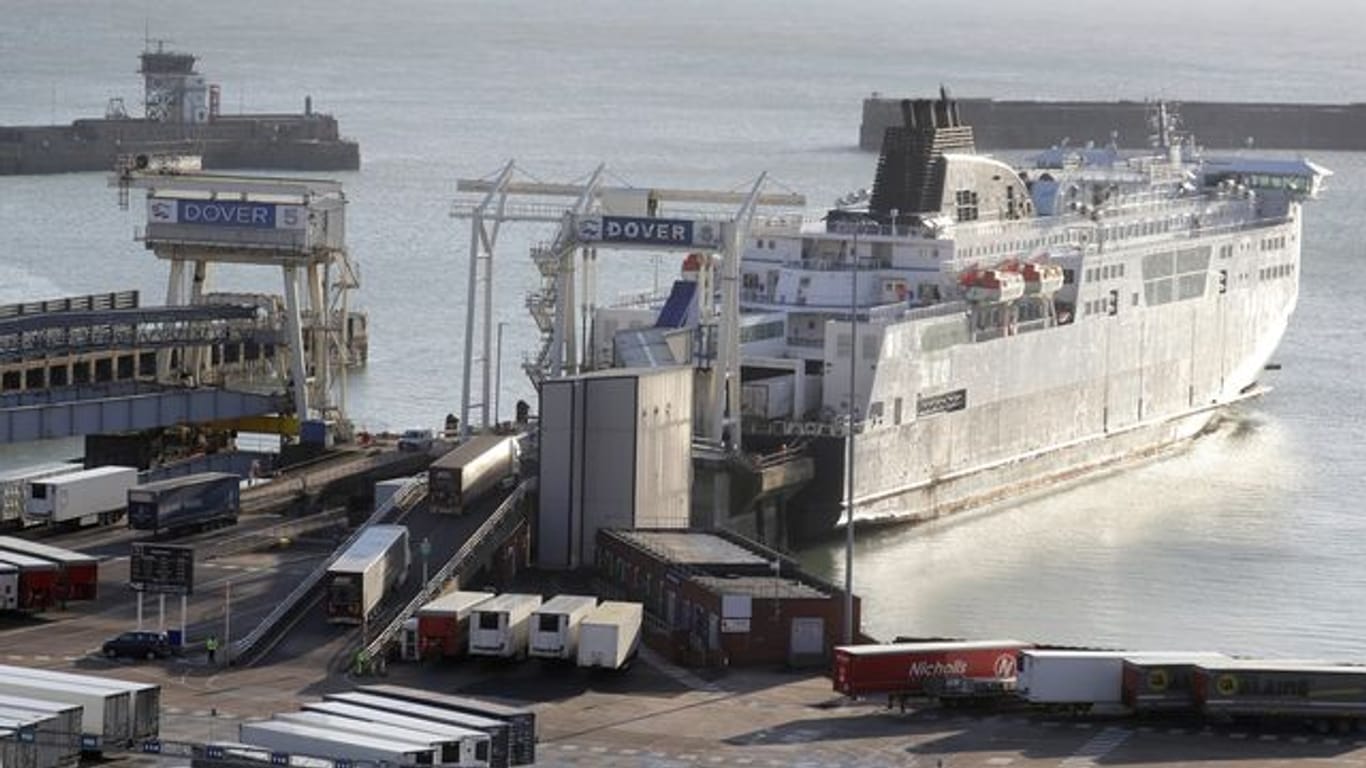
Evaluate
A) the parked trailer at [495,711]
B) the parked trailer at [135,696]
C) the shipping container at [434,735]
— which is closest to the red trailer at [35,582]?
the parked trailer at [135,696]

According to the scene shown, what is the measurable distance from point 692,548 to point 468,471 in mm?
4406

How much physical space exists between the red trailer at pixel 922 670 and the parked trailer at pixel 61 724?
9.54 m

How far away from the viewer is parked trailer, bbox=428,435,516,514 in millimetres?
52594

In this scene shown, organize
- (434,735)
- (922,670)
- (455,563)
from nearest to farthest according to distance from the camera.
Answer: (434,735), (922,670), (455,563)

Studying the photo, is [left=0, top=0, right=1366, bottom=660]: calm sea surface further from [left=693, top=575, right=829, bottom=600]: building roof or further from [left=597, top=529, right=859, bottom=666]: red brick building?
[left=693, top=575, right=829, bottom=600]: building roof

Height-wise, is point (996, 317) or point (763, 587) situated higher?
point (996, 317)

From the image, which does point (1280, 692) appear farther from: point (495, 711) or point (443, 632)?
point (443, 632)

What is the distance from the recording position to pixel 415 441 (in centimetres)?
6038

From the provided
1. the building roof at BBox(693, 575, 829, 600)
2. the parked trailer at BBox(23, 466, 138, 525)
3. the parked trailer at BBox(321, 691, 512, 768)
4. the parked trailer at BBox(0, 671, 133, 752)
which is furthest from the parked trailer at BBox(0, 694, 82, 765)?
the parked trailer at BBox(23, 466, 138, 525)

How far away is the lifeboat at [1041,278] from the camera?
2655 inches

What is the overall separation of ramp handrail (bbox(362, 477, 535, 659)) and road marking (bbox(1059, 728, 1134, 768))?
903cm

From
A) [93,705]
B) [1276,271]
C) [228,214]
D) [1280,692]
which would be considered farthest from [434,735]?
[1276,271]

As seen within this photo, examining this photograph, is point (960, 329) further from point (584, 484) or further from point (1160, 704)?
point (1160, 704)

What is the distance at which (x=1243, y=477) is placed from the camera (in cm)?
6931
